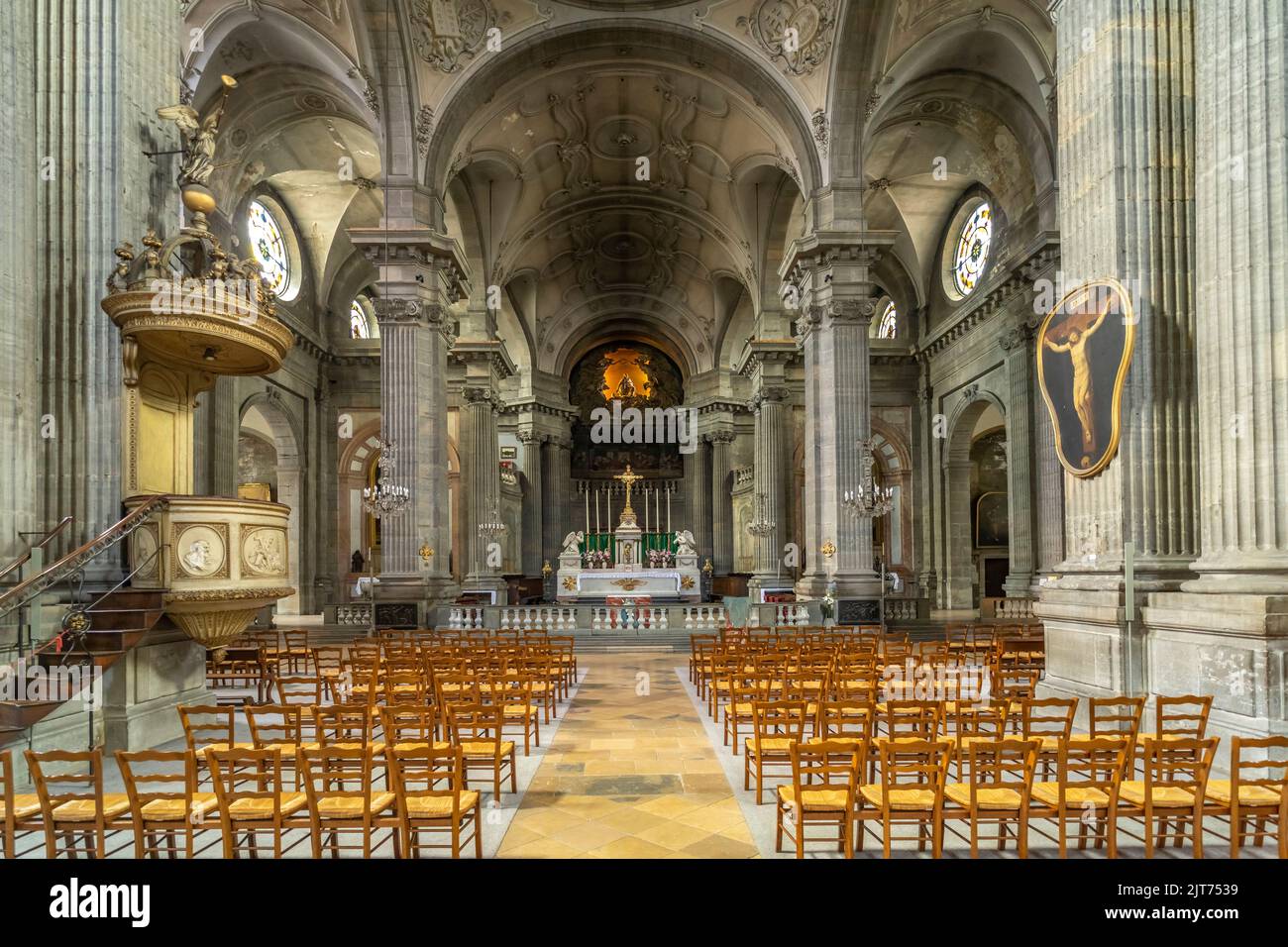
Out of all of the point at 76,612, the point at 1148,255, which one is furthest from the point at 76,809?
the point at 1148,255

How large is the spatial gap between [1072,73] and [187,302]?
8.83m

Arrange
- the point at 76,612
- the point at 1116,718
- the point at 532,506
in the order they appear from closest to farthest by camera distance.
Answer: the point at 1116,718 < the point at 76,612 < the point at 532,506

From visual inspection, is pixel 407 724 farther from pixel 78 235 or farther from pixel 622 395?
pixel 622 395

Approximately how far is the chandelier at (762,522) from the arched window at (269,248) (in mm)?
16436

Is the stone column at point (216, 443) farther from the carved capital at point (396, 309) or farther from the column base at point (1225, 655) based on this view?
the column base at point (1225, 655)

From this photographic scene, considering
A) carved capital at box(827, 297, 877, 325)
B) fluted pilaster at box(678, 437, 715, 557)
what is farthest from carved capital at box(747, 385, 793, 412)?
carved capital at box(827, 297, 877, 325)

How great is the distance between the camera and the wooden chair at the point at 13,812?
12.5ft

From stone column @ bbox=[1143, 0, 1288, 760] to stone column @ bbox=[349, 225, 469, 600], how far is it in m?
14.5

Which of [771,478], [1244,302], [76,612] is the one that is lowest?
[76,612]

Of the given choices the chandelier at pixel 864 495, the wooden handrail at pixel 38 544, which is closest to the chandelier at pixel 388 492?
the chandelier at pixel 864 495

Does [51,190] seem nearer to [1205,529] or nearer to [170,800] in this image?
[170,800]

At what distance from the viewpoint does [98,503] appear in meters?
7.62

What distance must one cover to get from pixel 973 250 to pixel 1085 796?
24395 millimetres

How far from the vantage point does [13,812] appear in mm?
3914
